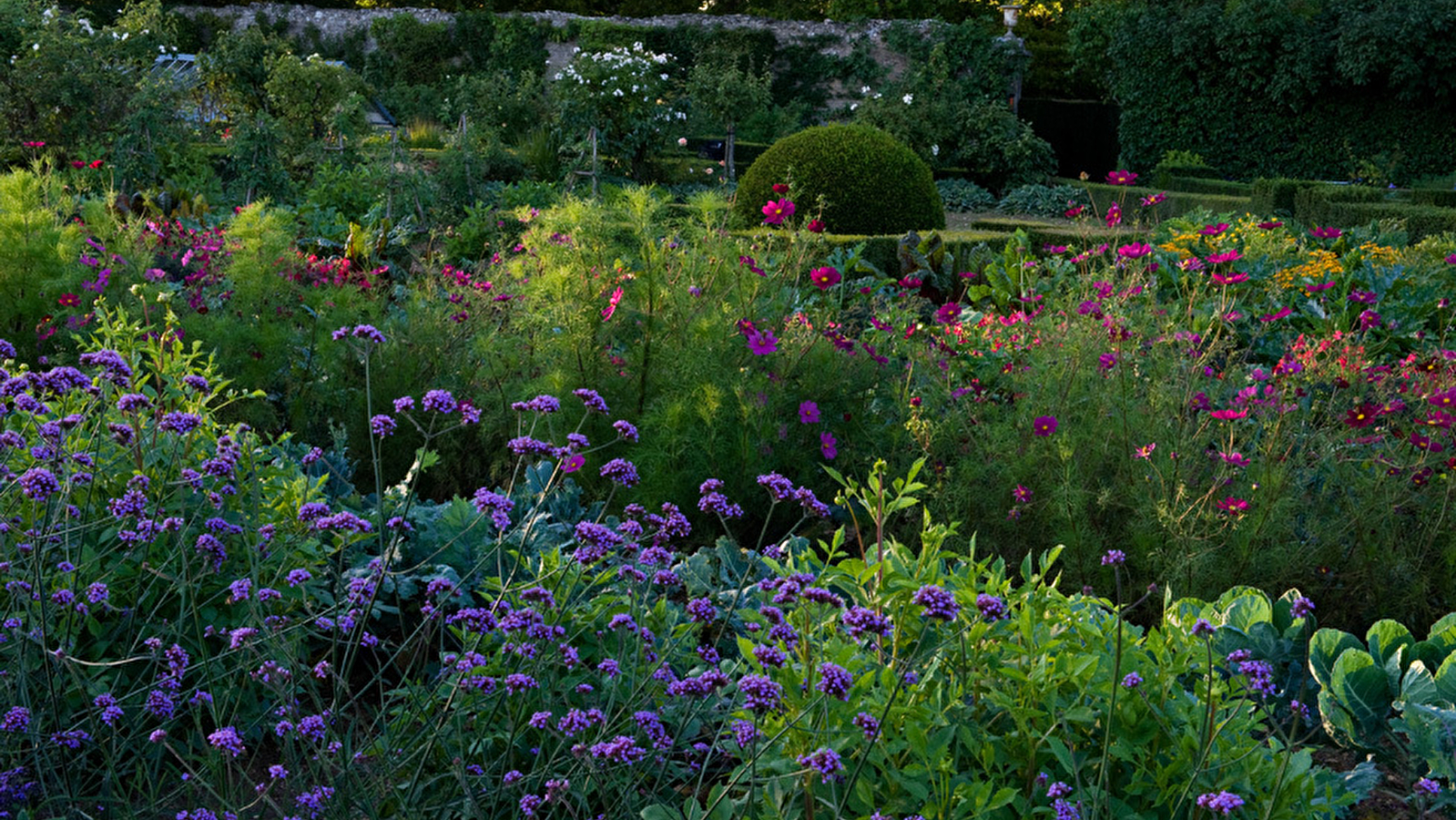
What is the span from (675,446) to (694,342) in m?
0.35

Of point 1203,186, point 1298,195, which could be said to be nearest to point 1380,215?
point 1298,195

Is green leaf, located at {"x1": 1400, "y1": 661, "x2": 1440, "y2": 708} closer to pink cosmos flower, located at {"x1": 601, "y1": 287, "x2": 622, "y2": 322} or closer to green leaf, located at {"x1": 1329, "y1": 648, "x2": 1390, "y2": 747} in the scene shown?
green leaf, located at {"x1": 1329, "y1": 648, "x2": 1390, "y2": 747}

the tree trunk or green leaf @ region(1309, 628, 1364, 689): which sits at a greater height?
green leaf @ region(1309, 628, 1364, 689)

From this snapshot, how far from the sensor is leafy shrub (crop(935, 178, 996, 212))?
1614cm

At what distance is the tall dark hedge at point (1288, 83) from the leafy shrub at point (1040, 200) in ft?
12.3

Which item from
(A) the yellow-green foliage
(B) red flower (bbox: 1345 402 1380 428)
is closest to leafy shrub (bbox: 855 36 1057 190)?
(A) the yellow-green foliage

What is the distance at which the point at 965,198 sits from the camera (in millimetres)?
16359

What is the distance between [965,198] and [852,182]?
761cm

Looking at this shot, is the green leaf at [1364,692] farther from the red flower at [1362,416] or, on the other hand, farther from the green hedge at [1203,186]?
the green hedge at [1203,186]

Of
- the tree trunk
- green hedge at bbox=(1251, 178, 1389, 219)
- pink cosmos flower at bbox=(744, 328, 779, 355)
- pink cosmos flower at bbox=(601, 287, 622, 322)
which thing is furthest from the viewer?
the tree trunk

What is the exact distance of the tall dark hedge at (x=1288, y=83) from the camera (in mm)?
17078

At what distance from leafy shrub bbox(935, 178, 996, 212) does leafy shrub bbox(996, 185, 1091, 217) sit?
187mm

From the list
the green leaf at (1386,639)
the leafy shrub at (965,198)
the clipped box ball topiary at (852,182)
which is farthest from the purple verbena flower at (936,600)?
the leafy shrub at (965,198)

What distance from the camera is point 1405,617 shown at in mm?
3355
